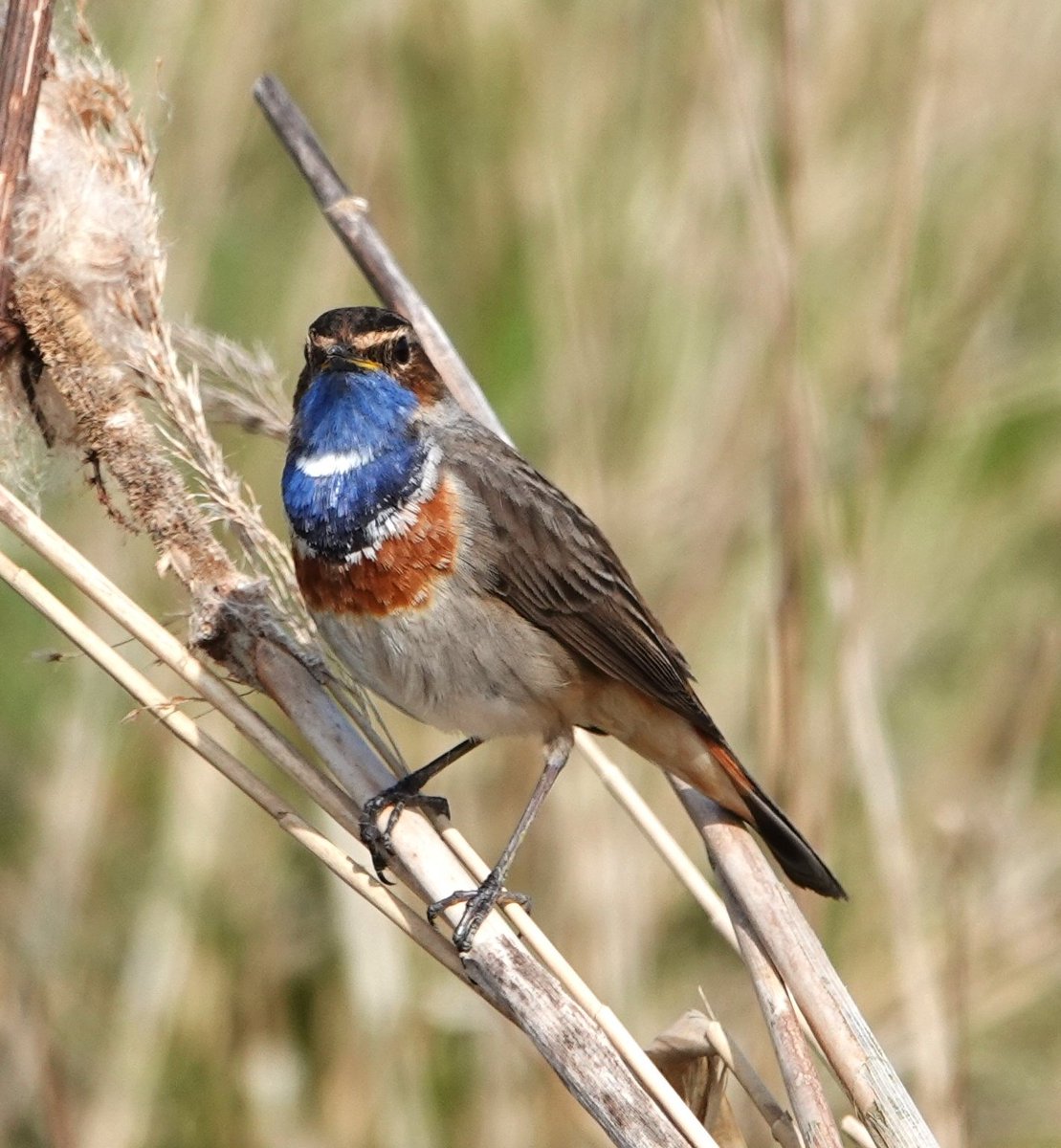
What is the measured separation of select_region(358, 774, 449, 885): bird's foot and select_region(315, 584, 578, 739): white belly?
32 centimetres

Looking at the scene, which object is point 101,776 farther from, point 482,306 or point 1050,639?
point 1050,639

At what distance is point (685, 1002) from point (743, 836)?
1804 mm

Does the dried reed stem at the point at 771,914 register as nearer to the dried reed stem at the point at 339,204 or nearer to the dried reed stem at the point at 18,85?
the dried reed stem at the point at 339,204

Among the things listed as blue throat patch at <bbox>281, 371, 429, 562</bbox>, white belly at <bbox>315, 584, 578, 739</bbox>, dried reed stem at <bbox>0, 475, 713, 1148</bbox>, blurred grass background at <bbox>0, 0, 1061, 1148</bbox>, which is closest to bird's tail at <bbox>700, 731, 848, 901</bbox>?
blurred grass background at <bbox>0, 0, 1061, 1148</bbox>

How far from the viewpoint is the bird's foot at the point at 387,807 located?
295cm

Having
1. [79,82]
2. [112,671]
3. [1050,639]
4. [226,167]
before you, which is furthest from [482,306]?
[112,671]

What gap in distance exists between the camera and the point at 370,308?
142 inches

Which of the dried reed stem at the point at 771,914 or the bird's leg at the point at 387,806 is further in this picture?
the bird's leg at the point at 387,806

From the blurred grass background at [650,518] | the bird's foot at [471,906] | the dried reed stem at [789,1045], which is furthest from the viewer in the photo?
the blurred grass background at [650,518]

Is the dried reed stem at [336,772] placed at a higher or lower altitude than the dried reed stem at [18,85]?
lower

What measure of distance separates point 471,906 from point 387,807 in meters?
0.25

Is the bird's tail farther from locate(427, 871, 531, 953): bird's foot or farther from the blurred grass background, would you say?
locate(427, 871, 531, 953): bird's foot

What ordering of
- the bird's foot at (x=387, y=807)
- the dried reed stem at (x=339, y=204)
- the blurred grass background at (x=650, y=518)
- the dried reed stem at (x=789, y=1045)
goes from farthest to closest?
the blurred grass background at (x=650, y=518)
the dried reed stem at (x=339, y=204)
the bird's foot at (x=387, y=807)
the dried reed stem at (x=789, y=1045)

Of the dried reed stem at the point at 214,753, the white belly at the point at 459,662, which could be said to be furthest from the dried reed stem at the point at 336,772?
the white belly at the point at 459,662
